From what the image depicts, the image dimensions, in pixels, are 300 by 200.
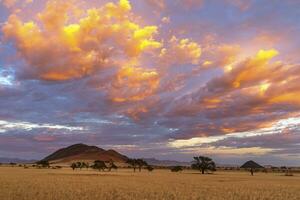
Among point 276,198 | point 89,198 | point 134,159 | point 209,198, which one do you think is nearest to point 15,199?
point 89,198

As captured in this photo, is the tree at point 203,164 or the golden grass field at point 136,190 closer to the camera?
the golden grass field at point 136,190

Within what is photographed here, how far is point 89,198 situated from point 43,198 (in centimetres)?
369

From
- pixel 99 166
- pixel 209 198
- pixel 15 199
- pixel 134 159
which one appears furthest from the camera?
pixel 134 159

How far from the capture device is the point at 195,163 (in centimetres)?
13825

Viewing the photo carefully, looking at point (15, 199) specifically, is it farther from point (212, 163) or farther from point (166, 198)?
point (212, 163)

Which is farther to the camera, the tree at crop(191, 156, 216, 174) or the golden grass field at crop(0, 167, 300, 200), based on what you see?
the tree at crop(191, 156, 216, 174)

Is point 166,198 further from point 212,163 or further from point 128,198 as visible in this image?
point 212,163

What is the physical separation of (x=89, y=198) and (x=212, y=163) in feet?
359

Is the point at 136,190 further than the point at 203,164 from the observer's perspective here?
No

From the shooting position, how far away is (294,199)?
116 feet

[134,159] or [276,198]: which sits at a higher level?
[134,159]

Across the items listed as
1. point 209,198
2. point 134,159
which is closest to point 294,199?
point 209,198

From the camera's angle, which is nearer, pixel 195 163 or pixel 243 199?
pixel 243 199

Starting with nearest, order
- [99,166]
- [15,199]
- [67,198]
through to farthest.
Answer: [15,199] < [67,198] < [99,166]
